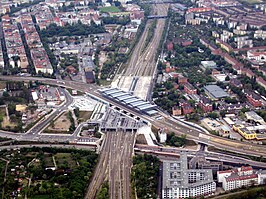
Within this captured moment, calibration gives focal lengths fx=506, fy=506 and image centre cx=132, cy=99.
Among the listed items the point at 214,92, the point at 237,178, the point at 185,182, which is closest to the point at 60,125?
the point at 185,182

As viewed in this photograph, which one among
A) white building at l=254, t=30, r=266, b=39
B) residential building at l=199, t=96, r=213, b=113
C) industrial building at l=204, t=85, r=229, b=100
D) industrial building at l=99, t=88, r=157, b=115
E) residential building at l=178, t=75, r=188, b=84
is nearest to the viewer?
residential building at l=199, t=96, r=213, b=113

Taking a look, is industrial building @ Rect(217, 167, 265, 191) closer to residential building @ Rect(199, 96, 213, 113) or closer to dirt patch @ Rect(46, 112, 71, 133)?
residential building @ Rect(199, 96, 213, 113)

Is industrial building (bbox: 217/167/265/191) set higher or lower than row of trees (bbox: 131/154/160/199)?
higher

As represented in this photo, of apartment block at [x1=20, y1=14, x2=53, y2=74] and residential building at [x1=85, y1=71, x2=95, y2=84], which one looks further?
apartment block at [x1=20, y1=14, x2=53, y2=74]

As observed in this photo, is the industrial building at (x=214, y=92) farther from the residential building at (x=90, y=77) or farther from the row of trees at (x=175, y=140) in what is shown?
the residential building at (x=90, y=77)

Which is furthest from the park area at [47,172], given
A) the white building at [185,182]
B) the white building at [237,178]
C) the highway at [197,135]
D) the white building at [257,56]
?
the white building at [257,56]

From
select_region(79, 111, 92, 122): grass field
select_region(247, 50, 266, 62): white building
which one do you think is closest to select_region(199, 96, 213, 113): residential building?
select_region(79, 111, 92, 122): grass field

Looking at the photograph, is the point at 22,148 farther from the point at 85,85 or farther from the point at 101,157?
the point at 85,85

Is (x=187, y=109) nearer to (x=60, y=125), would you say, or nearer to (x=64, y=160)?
(x=60, y=125)
